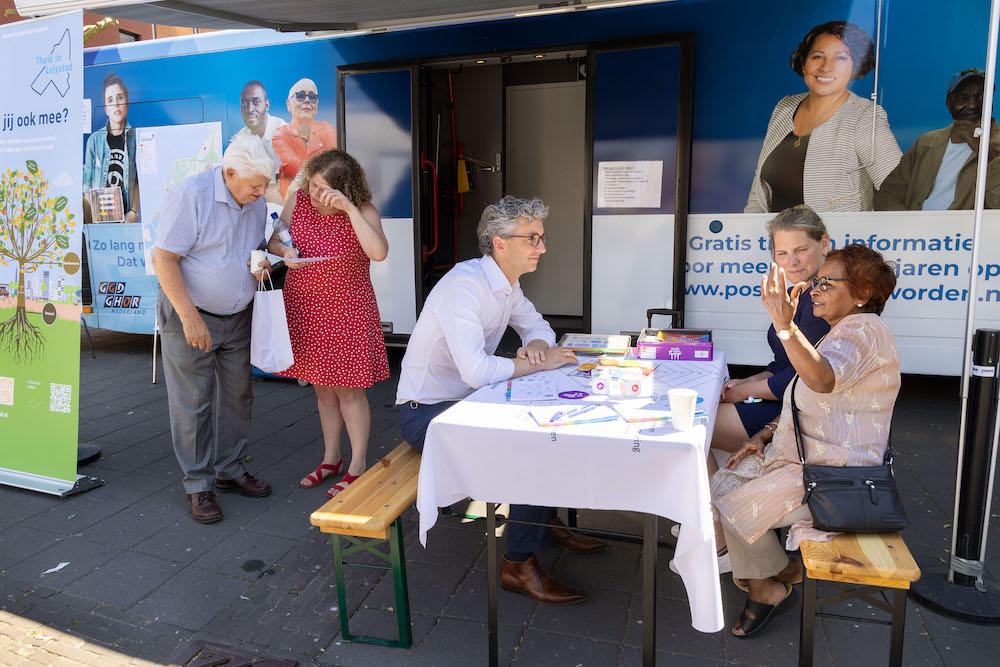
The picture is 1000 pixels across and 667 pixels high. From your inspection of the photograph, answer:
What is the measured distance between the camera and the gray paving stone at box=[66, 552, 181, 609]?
2.47 meters

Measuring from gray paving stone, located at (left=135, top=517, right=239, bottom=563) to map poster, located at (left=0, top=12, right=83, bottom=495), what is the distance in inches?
28.8

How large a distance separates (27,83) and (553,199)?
4.87 meters

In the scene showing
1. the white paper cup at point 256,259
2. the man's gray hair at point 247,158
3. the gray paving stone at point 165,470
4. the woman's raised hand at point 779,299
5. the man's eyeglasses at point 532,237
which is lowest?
the gray paving stone at point 165,470

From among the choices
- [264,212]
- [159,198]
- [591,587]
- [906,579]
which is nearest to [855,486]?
[906,579]

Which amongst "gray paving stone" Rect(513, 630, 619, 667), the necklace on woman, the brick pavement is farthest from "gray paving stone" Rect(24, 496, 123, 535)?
the necklace on woman

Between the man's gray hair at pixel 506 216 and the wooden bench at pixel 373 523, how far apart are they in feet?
2.98

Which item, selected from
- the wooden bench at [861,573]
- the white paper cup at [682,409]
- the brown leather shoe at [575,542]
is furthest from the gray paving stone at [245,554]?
the wooden bench at [861,573]

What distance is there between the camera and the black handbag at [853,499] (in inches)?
70.7

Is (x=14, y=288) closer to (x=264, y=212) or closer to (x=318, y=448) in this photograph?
(x=264, y=212)

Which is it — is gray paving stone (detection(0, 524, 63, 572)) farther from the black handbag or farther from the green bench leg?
the black handbag

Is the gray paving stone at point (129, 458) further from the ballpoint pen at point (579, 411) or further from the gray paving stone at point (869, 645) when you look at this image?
the gray paving stone at point (869, 645)

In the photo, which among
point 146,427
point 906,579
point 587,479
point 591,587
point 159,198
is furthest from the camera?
point 159,198

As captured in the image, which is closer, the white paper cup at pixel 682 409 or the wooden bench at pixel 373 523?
the white paper cup at pixel 682 409

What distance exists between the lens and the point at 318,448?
13.0 feet
